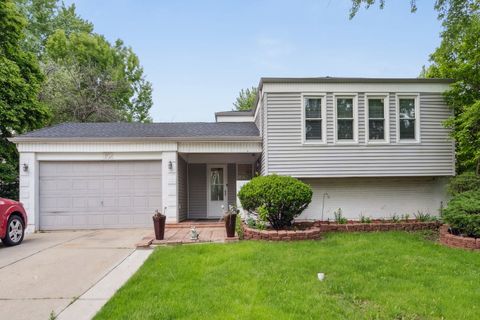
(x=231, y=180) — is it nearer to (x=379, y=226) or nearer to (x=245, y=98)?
(x=379, y=226)

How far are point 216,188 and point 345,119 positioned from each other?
563 cm

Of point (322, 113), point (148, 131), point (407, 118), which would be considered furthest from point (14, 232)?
point (407, 118)

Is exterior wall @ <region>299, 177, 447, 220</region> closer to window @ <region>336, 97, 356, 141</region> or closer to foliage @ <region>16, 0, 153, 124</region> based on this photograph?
window @ <region>336, 97, 356, 141</region>

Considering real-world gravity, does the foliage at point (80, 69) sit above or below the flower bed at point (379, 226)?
above

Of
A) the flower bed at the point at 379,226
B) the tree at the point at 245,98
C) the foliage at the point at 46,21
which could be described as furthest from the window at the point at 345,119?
the foliage at the point at 46,21

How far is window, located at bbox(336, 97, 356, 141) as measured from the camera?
32.0 ft

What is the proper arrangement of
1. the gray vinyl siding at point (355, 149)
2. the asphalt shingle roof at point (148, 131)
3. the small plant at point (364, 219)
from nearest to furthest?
the small plant at point (364, 219)
the gray vinyl siding at point (355, 149)
the asphalt shingle roof at point (148, 131)

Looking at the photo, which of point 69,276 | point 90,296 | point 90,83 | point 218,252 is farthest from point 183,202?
point 90,83

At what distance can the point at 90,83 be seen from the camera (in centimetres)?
2216

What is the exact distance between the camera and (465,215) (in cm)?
704

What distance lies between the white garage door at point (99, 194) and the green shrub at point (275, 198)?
378 centimetres

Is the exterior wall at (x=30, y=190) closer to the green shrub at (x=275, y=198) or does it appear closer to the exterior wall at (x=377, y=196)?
the green shrub at (x=275, y=198)

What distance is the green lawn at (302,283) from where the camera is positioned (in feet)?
12.1

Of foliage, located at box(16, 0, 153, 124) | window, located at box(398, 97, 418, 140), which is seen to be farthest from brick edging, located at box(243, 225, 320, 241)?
foliage, located at box(16, 0, 153, 124)
